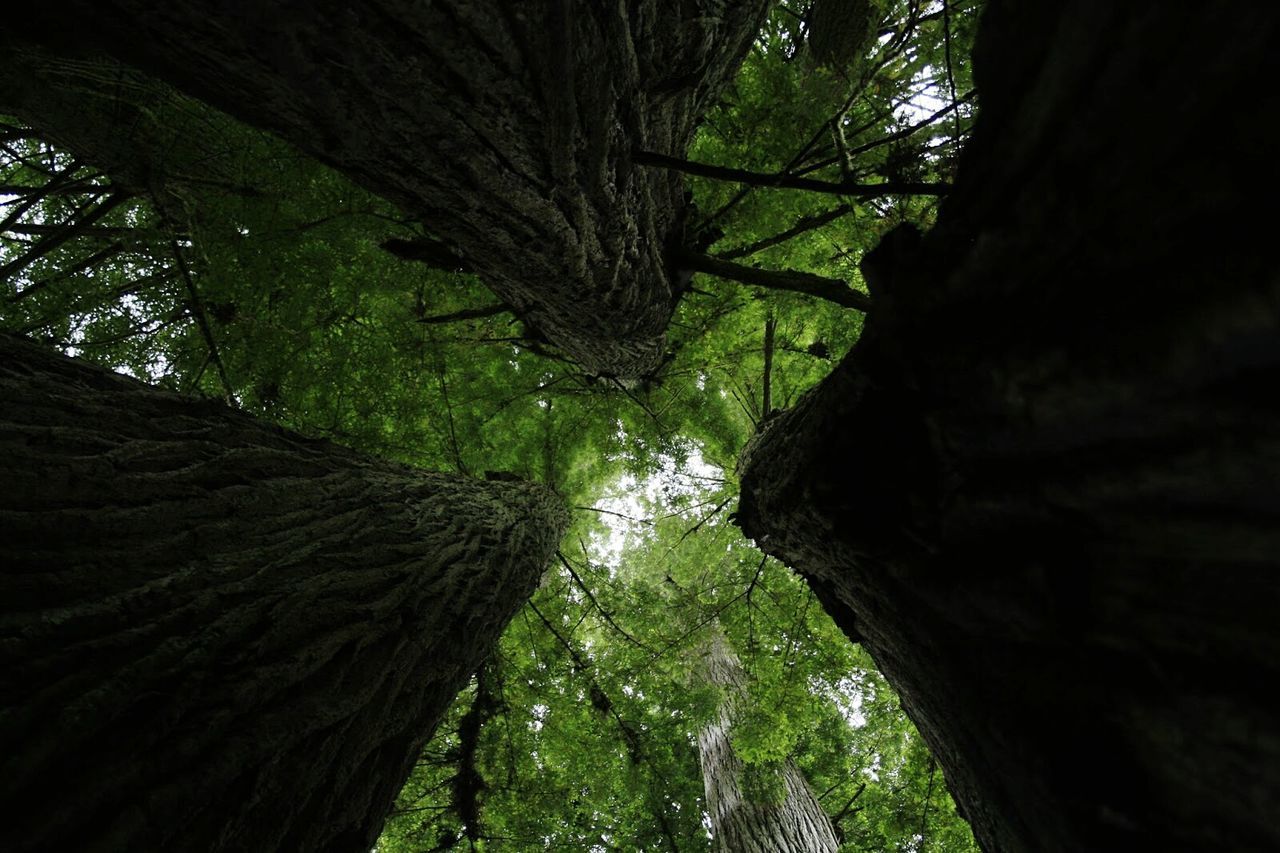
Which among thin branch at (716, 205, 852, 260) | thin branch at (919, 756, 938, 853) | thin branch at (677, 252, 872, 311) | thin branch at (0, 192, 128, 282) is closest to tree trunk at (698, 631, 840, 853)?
thin branch at (919, 756, 938, 853)

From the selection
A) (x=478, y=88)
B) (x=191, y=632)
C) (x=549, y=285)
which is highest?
(x=549, y=285)

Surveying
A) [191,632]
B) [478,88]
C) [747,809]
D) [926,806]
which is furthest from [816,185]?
[747,809]

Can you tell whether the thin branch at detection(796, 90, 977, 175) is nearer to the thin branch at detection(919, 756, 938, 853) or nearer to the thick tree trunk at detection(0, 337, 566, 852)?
the thick tree trunk at detection(0, 337, 566, 852)

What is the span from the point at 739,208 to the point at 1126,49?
265 cm

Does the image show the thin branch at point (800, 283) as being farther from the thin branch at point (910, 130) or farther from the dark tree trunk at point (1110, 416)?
the dark tree trunk at point (1110, 416)

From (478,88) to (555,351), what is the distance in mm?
4062

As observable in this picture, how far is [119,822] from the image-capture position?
0.74 m

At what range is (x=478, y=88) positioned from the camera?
132 cm

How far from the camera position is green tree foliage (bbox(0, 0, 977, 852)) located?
8.38 feet

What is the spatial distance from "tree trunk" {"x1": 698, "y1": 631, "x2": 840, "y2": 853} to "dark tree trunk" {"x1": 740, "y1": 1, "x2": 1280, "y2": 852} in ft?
14.4

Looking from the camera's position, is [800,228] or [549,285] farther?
[800,228]

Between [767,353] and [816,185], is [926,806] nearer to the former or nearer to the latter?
[767,353]

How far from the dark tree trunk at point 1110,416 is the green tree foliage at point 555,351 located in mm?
324

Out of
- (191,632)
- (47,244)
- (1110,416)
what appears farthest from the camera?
(47,244)
